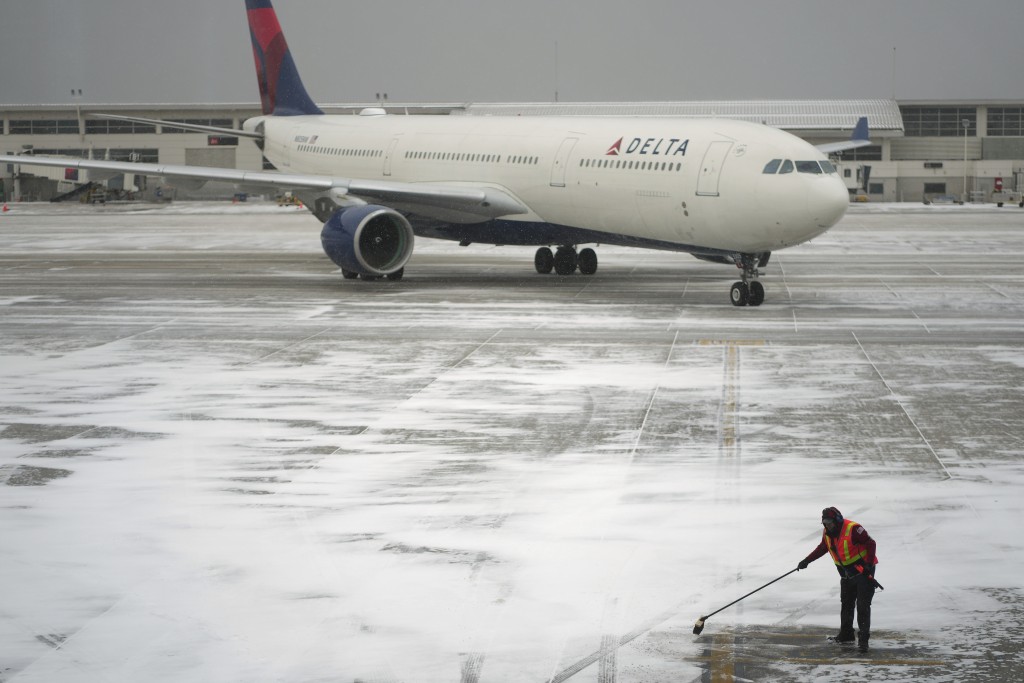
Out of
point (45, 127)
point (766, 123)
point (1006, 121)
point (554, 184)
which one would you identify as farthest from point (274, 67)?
point (1006, 121)

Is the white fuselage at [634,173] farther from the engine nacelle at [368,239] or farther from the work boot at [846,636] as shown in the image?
the work boot at [846,636]

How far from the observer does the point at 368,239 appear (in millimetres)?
32031

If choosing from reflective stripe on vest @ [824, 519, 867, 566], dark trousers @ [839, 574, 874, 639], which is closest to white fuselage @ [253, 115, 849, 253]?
reflective stripe on vest @ [824, 519, 867, 566]

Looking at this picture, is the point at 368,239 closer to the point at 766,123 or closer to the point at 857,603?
the point at 857,603

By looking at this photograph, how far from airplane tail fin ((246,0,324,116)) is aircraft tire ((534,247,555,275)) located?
34.2ft

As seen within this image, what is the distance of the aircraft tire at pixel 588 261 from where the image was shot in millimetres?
34125

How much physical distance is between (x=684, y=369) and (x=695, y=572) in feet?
31.3

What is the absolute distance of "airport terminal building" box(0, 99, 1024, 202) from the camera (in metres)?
89.4

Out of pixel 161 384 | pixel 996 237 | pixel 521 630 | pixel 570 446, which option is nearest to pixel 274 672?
pixel 521 630

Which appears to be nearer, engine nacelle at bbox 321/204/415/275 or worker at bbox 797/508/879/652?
worker at bbox 797/508/879/652

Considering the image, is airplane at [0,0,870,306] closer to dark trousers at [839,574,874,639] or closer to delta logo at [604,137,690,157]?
delta logo at [604,137,690,157]

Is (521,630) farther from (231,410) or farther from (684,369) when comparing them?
(684,369)

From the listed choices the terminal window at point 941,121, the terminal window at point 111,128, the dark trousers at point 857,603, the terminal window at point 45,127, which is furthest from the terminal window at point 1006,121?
the dark trousers at point 857,603

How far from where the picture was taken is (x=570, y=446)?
14.7 m
